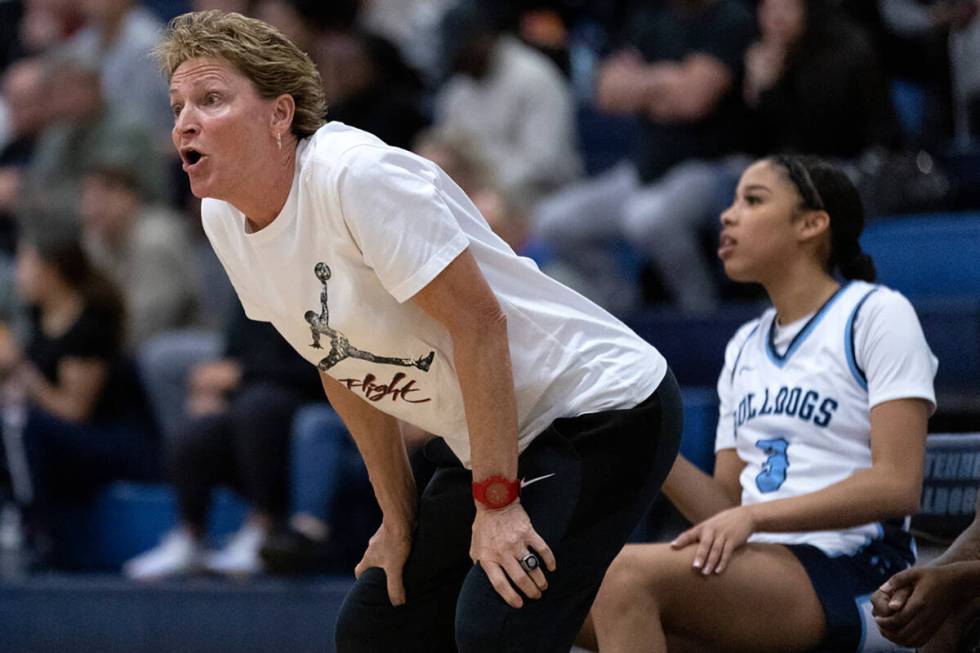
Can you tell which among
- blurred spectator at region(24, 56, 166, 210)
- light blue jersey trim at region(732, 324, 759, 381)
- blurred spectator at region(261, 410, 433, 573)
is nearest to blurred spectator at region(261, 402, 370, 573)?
blurred spectator at region(261, 410, 433, 573)

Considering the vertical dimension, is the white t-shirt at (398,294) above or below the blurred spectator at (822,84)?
above

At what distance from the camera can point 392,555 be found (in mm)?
2807

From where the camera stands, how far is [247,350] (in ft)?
17.9

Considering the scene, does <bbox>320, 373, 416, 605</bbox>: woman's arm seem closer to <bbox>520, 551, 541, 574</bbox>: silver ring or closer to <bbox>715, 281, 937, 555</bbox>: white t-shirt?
<bbox>520, 551, 541, 574</bbox>: silver ring

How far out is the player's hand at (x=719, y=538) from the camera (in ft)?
9.55

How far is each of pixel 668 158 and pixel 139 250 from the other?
2118mm

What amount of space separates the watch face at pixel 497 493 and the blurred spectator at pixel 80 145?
14.0ft

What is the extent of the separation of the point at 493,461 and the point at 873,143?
10.7 ft

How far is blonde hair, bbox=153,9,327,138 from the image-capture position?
8.48 feet

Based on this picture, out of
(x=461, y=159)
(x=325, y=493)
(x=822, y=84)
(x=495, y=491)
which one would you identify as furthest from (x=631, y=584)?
(x=461, y=159)

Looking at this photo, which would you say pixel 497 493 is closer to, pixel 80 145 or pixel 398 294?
pixel 398 294

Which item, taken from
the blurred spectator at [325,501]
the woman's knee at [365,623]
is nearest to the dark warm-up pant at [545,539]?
the woman's knee at [365,623]

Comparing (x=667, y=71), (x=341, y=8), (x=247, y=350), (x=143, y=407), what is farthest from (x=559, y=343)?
(x=341, y=8)

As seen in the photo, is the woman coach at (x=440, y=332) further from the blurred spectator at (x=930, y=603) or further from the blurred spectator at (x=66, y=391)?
the blurred spectator at (x=66, y=391)
